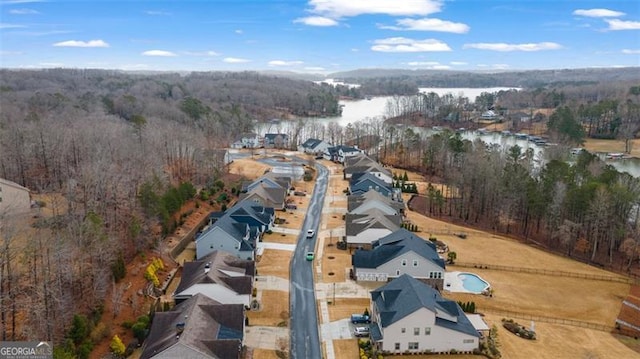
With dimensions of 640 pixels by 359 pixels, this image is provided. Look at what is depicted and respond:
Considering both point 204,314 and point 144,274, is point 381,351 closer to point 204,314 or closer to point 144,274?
point 204,314

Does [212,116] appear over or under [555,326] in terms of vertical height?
over

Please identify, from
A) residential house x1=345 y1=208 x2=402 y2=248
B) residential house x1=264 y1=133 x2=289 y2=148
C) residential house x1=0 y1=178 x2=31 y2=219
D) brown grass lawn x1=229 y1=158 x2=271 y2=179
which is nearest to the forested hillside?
residential house x1=0 y1=178 x2=31 y2=219

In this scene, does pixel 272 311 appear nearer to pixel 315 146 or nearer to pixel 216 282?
pixel 216 282

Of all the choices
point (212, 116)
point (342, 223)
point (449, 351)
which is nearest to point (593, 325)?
point (449, 351)

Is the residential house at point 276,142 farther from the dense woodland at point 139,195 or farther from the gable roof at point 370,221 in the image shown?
the gable roof at point 370,221

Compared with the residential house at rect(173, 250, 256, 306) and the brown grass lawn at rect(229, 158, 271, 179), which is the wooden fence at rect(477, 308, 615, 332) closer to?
the residential house at rect(173, 250, 256, 306)

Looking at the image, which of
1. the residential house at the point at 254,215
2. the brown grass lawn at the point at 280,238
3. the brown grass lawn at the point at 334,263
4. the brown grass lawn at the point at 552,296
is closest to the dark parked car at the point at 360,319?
the brown grass lawn at the point at 334,263
